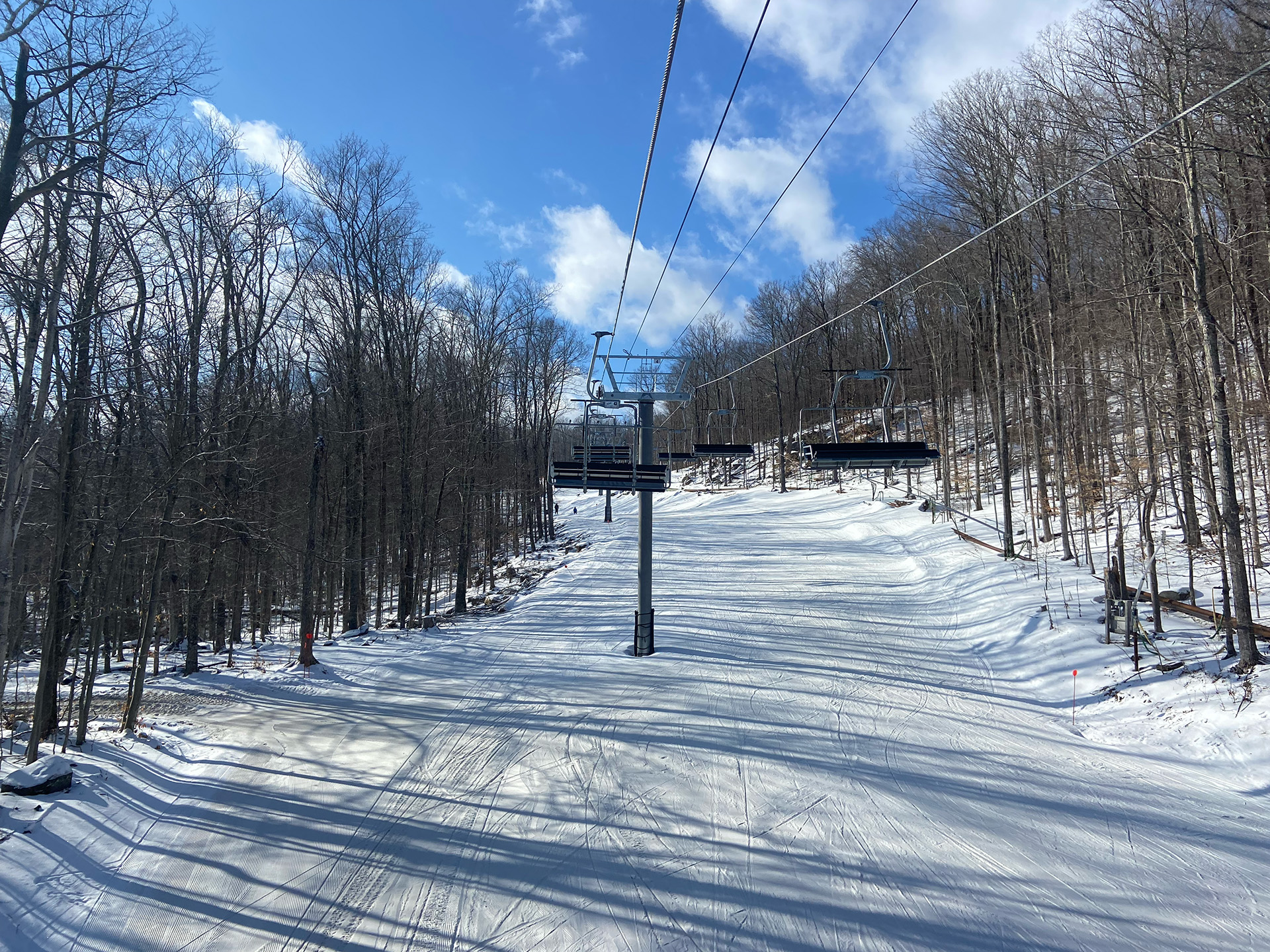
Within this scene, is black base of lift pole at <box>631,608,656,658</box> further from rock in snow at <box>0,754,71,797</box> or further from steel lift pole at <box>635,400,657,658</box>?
rock in snow at <box>0,754,71,797</box>

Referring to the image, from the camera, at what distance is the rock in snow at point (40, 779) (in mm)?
5883

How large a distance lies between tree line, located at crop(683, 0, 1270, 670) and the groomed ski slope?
3.74m

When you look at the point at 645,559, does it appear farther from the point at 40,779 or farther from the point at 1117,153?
the point at 1117,153

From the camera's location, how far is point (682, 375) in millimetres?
11758

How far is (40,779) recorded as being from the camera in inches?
236

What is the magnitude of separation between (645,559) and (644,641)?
57.8 inches

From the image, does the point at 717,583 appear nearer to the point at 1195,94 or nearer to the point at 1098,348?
the point at 1098,348

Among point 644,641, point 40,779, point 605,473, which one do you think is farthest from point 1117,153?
point 40,779

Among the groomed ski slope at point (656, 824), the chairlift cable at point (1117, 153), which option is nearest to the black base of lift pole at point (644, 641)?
the groomed ski slope at point (656, 824)

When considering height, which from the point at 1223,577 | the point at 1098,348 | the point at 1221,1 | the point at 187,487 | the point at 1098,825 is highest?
the point at 1221,1

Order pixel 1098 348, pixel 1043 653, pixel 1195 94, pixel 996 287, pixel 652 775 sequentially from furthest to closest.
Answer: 1. pixel 996 287
2. pixel 1098 348
3. pixel 1043 653
4. pixel 1195 94
5. pixel 652 775

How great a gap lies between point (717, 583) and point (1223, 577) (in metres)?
10.7

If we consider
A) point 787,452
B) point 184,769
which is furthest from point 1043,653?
point 787,452

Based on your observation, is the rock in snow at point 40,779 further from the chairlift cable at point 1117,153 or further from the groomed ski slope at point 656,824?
the chairlift cable at point 1117,153
